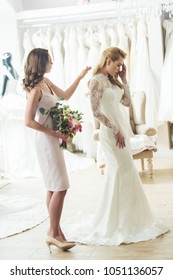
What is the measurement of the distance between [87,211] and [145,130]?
1.80m

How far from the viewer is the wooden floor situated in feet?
10.5

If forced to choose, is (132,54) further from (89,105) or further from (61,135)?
(61,135)

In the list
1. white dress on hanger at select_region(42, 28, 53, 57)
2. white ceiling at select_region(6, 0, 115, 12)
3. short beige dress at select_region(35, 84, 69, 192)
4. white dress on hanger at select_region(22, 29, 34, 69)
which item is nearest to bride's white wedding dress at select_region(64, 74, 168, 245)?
short beige dress at select_region(35, 84, 69, 192)

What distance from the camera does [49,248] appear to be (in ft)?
11.0

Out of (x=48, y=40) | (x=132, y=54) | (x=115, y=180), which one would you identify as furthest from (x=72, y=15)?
(x=115, y=180)

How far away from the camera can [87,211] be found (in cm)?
428

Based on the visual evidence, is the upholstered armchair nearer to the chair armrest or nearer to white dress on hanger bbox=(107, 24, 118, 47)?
the chair armrest

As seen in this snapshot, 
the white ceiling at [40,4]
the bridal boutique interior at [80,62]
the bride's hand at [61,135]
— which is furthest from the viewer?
the white ceiling at [40,4]

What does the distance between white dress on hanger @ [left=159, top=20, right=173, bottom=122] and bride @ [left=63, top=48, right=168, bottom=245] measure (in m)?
2.76

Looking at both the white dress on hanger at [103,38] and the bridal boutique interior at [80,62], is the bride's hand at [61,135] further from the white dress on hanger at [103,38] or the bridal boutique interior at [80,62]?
the white dress on hanger at [103,38]

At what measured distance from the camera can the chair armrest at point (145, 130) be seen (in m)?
5.70

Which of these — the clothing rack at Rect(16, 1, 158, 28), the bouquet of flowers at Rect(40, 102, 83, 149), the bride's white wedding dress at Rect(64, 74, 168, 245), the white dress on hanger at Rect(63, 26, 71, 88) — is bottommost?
the bride's white wedding dress at Rect(64, 74, 168, 245)

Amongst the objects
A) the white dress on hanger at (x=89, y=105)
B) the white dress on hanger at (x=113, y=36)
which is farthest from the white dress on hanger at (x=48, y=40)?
the white dress on hanger at (x=113, y=36)
